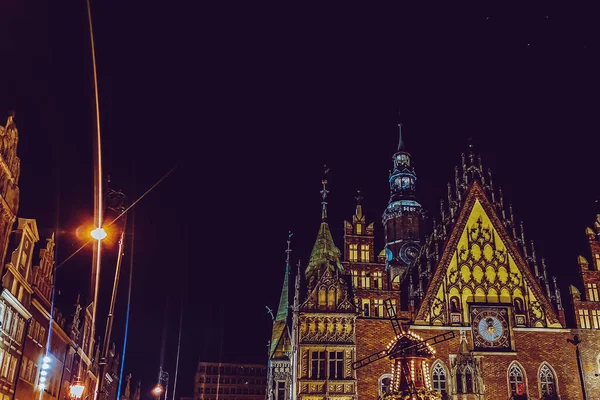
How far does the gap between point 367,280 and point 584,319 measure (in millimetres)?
14462

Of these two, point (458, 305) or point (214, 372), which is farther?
point (214, 372)

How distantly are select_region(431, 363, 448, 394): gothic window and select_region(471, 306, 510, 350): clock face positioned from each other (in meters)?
2.83

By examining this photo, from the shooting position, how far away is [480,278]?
39.4m

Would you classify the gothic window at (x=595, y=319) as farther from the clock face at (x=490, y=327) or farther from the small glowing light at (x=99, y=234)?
the small glowing light at (x=99, y=234)

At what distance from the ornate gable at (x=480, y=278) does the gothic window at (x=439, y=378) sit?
2.86 meters

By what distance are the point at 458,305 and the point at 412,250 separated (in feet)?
56.6

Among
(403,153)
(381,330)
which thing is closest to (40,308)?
(381,330)

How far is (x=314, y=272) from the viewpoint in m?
40.3

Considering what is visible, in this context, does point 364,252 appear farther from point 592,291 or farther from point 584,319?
point 592,291

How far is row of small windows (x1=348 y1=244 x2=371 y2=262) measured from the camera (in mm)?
39062

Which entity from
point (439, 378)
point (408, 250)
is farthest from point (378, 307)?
point (408, 250)

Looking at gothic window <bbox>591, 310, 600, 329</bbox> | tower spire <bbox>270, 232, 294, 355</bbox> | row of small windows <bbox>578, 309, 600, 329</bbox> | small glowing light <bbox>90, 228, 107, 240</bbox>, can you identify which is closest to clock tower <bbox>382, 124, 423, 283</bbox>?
tower spire <bbox>270, 232, 294, 355</bbox>

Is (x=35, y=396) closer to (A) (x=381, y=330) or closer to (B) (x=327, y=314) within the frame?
(B) (x=327, y=314)

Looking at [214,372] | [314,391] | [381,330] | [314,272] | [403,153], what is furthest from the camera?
[214,372]
